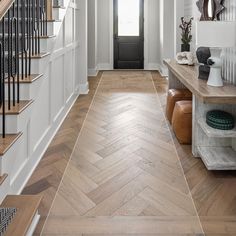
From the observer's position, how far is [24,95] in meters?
2.40

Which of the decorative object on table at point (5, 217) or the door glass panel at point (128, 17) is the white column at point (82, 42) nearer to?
the door glass panel at point (128, 17)

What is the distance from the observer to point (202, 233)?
2119 mm

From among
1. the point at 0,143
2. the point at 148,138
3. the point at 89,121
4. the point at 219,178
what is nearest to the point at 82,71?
the point at 89,121

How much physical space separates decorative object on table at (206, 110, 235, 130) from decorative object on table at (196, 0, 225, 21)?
1312 mm

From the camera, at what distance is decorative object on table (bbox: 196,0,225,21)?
3966mm

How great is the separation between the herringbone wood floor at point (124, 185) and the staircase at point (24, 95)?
31cm

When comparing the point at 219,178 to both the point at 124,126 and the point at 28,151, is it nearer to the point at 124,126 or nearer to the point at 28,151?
the point at 28,151

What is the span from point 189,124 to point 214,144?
0.46 meters

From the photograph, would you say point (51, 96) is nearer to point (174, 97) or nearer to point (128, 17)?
point (174, 97)

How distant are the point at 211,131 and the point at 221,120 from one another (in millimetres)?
134

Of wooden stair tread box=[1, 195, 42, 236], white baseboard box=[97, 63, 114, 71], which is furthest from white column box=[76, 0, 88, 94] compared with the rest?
wooden stair tread box=[1, 195, 42, 236]

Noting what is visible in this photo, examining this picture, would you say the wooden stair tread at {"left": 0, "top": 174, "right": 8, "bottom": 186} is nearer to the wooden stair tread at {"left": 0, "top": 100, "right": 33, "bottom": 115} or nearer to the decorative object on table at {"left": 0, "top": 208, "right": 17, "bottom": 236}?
the decorative object on table at {"left": 0, "top": 208, "right": 17, "bottom": 236}

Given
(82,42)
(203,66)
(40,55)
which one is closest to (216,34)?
(203,66)

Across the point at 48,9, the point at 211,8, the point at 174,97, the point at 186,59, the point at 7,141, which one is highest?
the point at 211,8
